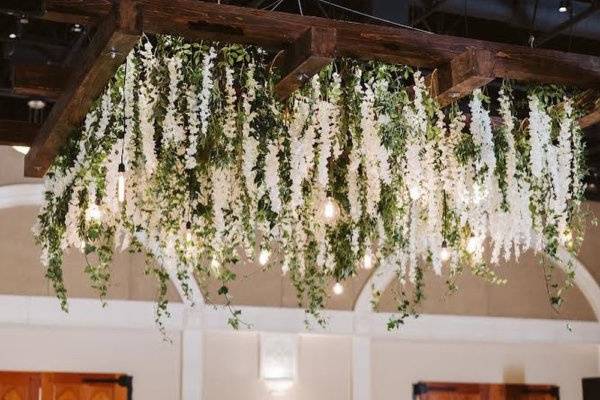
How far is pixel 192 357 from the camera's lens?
8.99m

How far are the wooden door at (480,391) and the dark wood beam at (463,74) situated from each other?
557cm

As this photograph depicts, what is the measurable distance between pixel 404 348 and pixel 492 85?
3020 mm

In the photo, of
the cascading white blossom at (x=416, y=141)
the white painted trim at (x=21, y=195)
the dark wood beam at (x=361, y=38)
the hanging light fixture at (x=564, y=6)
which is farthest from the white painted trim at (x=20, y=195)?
the dark wood beam at (x=361, y=38)

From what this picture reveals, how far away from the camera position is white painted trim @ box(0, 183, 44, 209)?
28.3 feet

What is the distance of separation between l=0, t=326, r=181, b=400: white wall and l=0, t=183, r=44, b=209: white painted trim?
1.10 m

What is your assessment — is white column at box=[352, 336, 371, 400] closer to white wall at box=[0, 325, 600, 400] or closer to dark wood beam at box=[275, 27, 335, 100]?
white wall at box=[0, 325, 600, 400]

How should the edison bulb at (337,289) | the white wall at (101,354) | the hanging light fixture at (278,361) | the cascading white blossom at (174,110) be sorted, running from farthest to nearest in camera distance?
the edison bulb at (337,289), the hanging light fixture at (278,361), the white wall at (101,354), the cascading white blossom at (174,110)

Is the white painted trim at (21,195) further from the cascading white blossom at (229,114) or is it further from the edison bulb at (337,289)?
the cascading white blossom at (229,114)

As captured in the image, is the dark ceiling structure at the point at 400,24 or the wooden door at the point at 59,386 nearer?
the dark ceiling structure at the point at 400,24

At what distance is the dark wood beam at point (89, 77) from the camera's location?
3.92 m

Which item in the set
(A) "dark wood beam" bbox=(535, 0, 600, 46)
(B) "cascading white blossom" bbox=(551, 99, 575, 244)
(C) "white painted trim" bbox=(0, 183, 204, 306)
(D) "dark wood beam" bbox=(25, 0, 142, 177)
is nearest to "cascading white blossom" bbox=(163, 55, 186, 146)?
(D) "dark wood beam" bbox=(25, 0, 142, 177)

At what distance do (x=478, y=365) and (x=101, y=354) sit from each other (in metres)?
3.99

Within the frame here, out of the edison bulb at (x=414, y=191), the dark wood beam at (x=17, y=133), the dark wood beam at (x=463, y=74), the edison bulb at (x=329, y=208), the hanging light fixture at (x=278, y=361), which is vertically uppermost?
the dark wood beam at (x=17, y=133)

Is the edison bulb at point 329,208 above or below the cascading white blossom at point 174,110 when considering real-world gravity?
below
